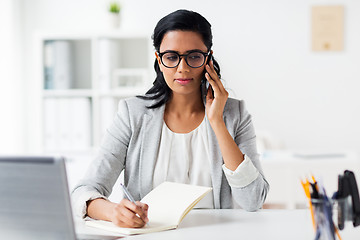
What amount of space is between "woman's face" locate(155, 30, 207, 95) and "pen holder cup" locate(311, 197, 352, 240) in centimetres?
63

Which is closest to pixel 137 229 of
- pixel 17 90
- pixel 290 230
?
pixel 290 230

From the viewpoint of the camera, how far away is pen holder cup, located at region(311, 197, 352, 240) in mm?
874

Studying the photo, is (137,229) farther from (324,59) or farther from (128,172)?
(324,59)

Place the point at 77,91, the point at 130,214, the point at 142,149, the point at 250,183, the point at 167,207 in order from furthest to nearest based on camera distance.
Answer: the point at 77,91 < the point at 142,149 < the point at 250,183 < the point at 167,207 < the point at 130,214

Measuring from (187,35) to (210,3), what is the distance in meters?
2.03

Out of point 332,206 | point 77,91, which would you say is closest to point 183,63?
point 332,206

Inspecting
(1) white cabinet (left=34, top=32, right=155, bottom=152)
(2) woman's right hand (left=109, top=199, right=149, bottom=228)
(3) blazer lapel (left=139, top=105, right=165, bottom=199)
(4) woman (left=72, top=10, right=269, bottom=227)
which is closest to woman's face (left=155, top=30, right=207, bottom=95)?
(4) woman (left=72, top=10, right=269, bottom=227)

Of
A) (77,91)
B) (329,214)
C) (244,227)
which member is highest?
(77,91)

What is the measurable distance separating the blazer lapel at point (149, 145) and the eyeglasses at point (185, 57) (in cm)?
20

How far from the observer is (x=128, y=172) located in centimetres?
150

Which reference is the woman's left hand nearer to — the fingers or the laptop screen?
the fingers

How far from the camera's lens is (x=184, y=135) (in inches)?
60.0

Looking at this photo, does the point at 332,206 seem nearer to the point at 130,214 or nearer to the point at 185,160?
the point at 130,214

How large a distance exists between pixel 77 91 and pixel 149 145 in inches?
70.8
